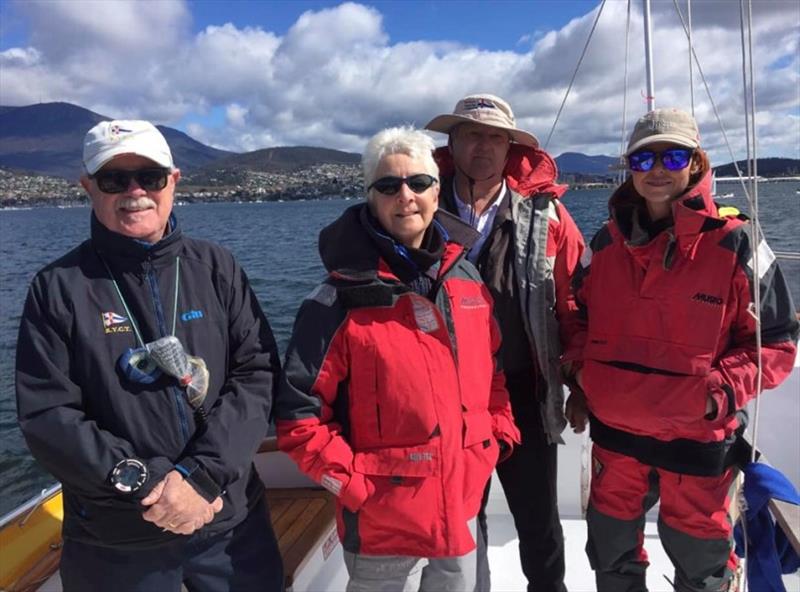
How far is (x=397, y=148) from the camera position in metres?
1.76

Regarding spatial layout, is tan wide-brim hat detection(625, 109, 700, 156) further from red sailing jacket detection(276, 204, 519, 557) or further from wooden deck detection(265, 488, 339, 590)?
wooden deck detection(265, 488, 339, 590)

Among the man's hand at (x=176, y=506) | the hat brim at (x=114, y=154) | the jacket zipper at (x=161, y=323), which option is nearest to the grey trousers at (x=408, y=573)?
the man's hand at (x=176, y=506)

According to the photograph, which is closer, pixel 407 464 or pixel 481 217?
pixel 407 464

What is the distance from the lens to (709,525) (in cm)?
197

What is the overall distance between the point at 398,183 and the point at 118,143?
783 mm

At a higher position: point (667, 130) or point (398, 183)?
point (667, 130)

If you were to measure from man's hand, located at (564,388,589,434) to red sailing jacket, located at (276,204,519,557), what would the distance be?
0.70 meters

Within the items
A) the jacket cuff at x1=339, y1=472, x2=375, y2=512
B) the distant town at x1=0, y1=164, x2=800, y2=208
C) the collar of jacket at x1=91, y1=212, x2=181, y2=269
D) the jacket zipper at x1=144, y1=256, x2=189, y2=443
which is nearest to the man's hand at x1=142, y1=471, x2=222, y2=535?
the jacket zipper at x1=144, y1=256, x2=189, y2=443

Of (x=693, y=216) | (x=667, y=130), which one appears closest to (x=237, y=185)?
(x=667, y=130)

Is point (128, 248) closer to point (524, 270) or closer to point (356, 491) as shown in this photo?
point (356, 491)

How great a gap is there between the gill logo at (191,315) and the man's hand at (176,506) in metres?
0.43

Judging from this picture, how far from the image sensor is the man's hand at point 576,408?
2.32 metres

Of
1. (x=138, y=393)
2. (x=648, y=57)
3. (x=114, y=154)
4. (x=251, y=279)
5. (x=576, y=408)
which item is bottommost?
(x=251, y=279)

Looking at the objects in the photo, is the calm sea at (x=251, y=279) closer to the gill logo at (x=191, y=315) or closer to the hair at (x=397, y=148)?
the hair at (x=397, y=148)
